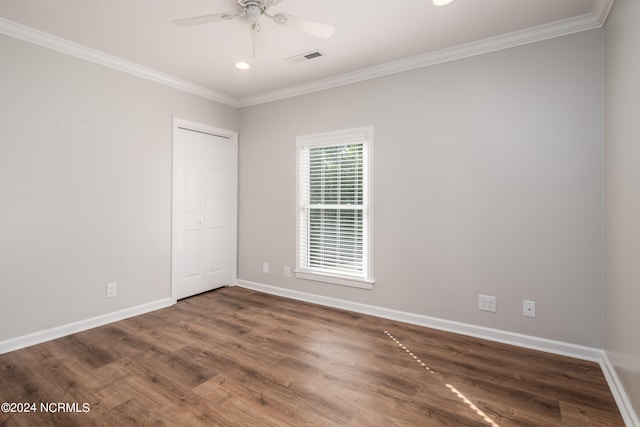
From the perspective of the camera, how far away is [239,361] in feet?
8.10

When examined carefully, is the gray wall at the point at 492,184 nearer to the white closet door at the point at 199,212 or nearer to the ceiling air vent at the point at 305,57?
the ceiling air vent at the point at 305,57

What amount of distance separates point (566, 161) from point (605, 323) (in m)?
1.28

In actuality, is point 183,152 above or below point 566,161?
above

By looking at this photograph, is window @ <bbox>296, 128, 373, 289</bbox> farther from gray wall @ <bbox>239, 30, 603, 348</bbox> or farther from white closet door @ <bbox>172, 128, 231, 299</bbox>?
white closet door @ <bbox>172, 128, 231, 299</bbox>

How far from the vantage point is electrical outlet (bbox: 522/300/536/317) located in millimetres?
2697

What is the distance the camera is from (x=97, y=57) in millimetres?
3121

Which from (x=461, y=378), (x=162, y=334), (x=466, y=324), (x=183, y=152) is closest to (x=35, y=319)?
(x=162, y=334)

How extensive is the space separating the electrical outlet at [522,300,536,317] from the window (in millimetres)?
1420

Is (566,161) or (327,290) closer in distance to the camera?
(566,161)

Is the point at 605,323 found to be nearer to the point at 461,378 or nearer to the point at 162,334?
the point at 461,378

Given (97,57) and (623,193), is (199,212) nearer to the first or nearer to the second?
(97,57)

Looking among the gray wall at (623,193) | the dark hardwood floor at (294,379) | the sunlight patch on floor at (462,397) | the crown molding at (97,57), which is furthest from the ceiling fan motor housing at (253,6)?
the sunlight patch on floor at (462,397)

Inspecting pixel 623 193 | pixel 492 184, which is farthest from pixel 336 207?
pixel 623 193

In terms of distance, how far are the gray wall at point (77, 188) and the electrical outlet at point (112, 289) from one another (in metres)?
0.04
